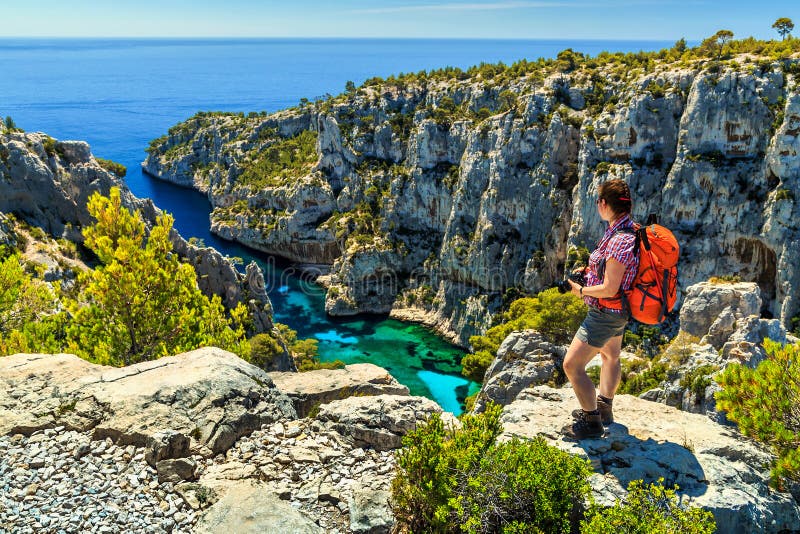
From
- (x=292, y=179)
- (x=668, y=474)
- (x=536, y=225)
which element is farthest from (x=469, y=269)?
(x=668, y=474)

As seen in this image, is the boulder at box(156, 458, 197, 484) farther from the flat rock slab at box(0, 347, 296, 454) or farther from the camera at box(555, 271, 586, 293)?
the camera at box(555, 271, 586, 293)

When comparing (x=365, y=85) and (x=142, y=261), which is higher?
(x=365, y=85)

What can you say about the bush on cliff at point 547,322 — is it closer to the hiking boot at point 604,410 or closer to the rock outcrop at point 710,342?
the rock outcrop at point 710,342

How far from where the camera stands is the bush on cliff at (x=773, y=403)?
25.7ft

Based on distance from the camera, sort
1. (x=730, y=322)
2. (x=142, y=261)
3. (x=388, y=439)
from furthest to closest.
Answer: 1. (x=730, y=322)
2. (x=142, y=261)
3. (x=388, y=439)

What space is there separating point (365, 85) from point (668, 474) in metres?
82.8

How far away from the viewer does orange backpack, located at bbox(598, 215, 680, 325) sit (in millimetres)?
7195

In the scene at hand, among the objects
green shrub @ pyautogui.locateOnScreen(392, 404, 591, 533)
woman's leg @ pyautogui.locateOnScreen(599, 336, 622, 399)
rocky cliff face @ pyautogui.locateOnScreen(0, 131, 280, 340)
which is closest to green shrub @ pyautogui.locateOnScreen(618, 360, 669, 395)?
woman's leg @ pyautogui.locateOnScreen(599, 336, 622, 399)

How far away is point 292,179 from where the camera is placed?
83250 millimetres

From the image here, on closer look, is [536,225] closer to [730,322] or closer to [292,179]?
[730,322]

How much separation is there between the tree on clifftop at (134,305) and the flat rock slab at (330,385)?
9.75 feet

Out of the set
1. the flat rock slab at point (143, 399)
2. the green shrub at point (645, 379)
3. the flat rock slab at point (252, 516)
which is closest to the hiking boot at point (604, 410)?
the flat rock slab at point (252, 516)

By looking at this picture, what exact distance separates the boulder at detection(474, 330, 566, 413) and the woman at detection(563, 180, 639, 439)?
53.7ft

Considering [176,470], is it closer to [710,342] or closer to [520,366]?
[520,366]
